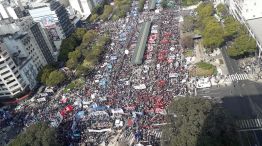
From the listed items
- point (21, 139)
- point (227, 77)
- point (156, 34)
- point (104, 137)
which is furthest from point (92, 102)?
point (156, 34)

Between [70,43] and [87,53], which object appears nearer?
[87,53]

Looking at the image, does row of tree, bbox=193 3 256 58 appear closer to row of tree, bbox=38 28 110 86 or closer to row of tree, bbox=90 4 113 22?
row of tree, bbox=38 28 110 86

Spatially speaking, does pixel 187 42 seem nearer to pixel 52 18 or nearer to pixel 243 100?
pixel 243 100

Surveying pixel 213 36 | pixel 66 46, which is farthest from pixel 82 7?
pixel 213 36

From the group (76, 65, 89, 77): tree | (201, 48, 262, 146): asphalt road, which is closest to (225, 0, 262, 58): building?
(201, 48, 262, 146): asphalt road

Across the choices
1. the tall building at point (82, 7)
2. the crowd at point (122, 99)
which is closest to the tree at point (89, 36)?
the crowd at point (122, 99)

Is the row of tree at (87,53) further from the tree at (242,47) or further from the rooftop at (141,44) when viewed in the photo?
the tree at (242,47)

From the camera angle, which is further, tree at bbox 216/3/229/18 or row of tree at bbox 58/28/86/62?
tree at bbox 216/3/229/18
